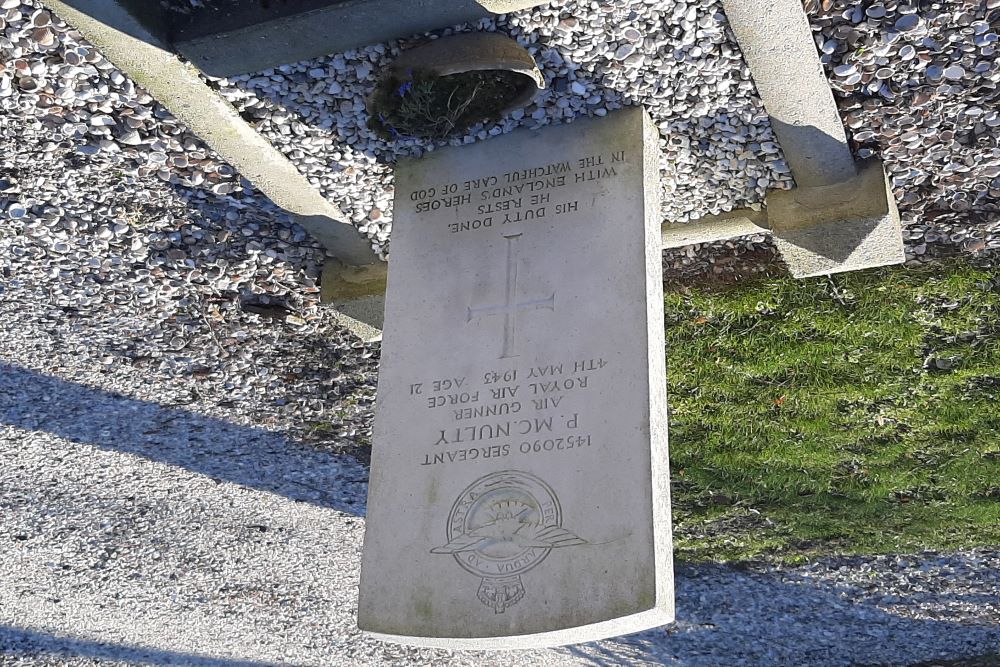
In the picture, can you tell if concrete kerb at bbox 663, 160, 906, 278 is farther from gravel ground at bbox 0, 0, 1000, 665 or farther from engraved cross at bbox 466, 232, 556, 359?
engraved cross at bbox 466, 232, 556, 359

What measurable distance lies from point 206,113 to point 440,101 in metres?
0.83

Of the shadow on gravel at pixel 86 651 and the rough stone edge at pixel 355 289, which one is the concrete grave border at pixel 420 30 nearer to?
the rough stone edge at pixel 355 289

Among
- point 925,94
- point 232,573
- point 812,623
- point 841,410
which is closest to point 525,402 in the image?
point 925,94

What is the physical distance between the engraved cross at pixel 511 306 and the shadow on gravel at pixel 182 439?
2.68 metres

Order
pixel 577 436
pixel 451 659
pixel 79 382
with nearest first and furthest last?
1. pixel 577 436
2. pixel 79 382
3. pixel 451 659

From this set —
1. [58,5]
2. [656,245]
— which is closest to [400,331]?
[656,245]

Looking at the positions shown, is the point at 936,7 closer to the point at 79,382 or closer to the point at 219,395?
the point at 219,395

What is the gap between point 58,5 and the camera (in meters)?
3.27

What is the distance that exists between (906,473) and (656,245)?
2593 mm

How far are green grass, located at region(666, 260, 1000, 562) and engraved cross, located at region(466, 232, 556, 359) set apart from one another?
1438 mm

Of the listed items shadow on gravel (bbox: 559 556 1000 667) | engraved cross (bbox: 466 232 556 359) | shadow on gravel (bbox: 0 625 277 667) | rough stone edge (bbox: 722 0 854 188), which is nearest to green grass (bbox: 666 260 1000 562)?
shadow on gravel (bbox: 559 556 1000 667)

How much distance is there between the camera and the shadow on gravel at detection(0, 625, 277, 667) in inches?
279

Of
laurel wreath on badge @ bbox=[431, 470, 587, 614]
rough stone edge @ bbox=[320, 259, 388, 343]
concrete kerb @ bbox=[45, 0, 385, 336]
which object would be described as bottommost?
laurel wreath on badge @ bbox=[431, 470, 587, 614]

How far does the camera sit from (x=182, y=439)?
18.9 ft
